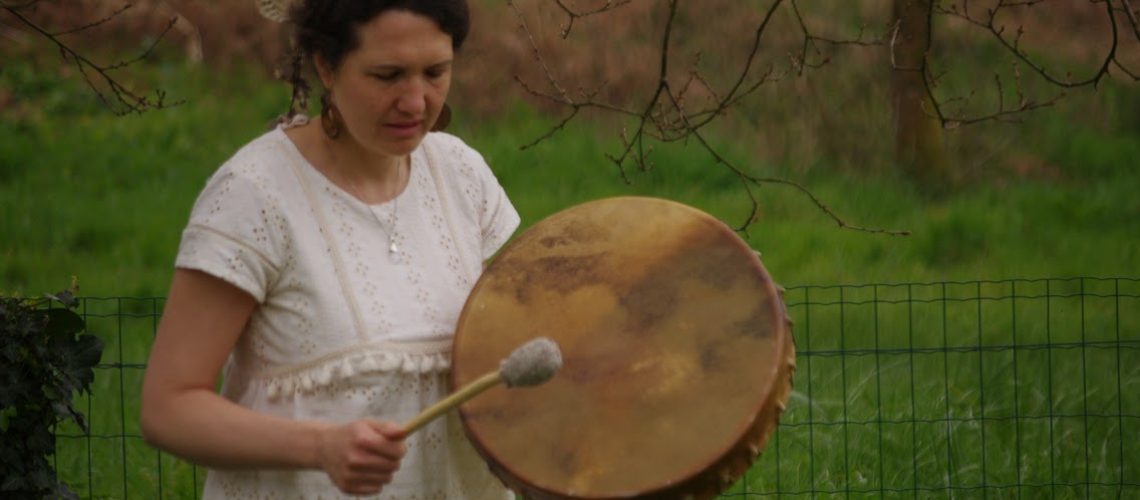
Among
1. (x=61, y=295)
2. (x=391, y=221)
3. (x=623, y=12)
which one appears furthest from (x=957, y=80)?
(x=391, y=221)

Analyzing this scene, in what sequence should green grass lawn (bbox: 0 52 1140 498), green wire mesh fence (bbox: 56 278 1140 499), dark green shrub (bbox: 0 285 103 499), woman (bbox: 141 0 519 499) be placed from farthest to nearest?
green grass lawn (bbox: 0 52 1140 498)
green wire mesh fence (bbox: 56 278 1140 499)
dark green shrub (bbox: 0 285 103 499)
woman (bbox: 141 0 519 499)

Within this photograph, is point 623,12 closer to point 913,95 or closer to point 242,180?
point 913,95

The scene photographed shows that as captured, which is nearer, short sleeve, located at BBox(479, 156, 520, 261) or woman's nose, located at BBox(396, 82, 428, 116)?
woman's nose, located at BBox(396, 82, 428, 116)

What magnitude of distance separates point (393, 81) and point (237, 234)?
0.29m

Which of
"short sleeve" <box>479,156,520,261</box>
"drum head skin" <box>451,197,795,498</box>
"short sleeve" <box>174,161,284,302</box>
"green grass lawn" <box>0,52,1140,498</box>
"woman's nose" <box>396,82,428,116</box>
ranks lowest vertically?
"green grass lawn" <box>0,52,1140,498</box>

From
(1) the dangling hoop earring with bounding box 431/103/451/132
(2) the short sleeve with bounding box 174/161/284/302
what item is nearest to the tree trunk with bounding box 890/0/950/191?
(1) the dangling hoop earring with bounding box 431/103/451/132

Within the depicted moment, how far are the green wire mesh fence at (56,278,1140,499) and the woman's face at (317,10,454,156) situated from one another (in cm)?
191

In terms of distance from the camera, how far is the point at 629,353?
2.45 meters

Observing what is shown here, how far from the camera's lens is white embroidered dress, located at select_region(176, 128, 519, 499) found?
7.61ft

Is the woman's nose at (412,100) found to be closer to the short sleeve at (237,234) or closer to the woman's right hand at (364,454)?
the short sleeve at (237,234)

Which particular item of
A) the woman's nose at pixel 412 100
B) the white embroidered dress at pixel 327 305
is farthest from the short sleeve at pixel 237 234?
the woman's nose at pixel 412 100

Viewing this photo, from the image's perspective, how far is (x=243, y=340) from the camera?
242 centimetres

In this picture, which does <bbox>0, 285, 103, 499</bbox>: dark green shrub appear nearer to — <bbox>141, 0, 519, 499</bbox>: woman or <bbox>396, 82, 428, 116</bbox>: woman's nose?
<bbox>141, 0, 519, 499</bbox>: woman

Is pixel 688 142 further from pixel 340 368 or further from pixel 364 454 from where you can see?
pixel 364 454
